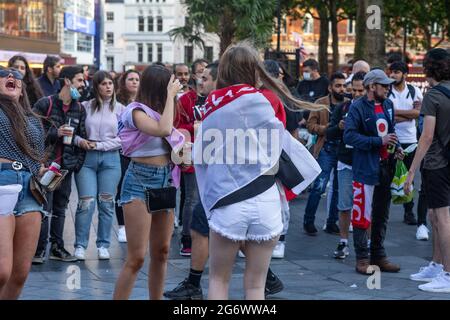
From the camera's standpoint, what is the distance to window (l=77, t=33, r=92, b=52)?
326 feet

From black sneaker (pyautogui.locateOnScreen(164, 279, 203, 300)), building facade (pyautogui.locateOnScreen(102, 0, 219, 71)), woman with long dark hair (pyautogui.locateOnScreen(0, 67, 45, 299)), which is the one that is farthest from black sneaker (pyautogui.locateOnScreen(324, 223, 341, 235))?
building facade (pyautogui.locateOnScreen(102, 0, 219, 71))

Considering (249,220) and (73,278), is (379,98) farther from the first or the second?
(249,220)

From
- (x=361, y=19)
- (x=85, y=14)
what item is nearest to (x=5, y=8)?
(x=361, y=19)

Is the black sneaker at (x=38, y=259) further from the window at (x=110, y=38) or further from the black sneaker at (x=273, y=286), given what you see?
the window at (x=110, y=38)

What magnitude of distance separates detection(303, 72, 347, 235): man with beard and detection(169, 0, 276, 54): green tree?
17.0 ft

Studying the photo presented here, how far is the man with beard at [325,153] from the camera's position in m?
10.3

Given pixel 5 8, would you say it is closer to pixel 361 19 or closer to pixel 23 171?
pixel 361 19

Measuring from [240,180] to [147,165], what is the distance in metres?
1.24

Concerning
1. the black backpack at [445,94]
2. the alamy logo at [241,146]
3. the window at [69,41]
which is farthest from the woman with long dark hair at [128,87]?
the window at [69,41]

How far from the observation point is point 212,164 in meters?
5.15

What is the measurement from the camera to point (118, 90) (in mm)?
9867

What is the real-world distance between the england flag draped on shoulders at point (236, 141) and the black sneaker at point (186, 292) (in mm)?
2072

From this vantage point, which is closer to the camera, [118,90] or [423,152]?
[423,152]
